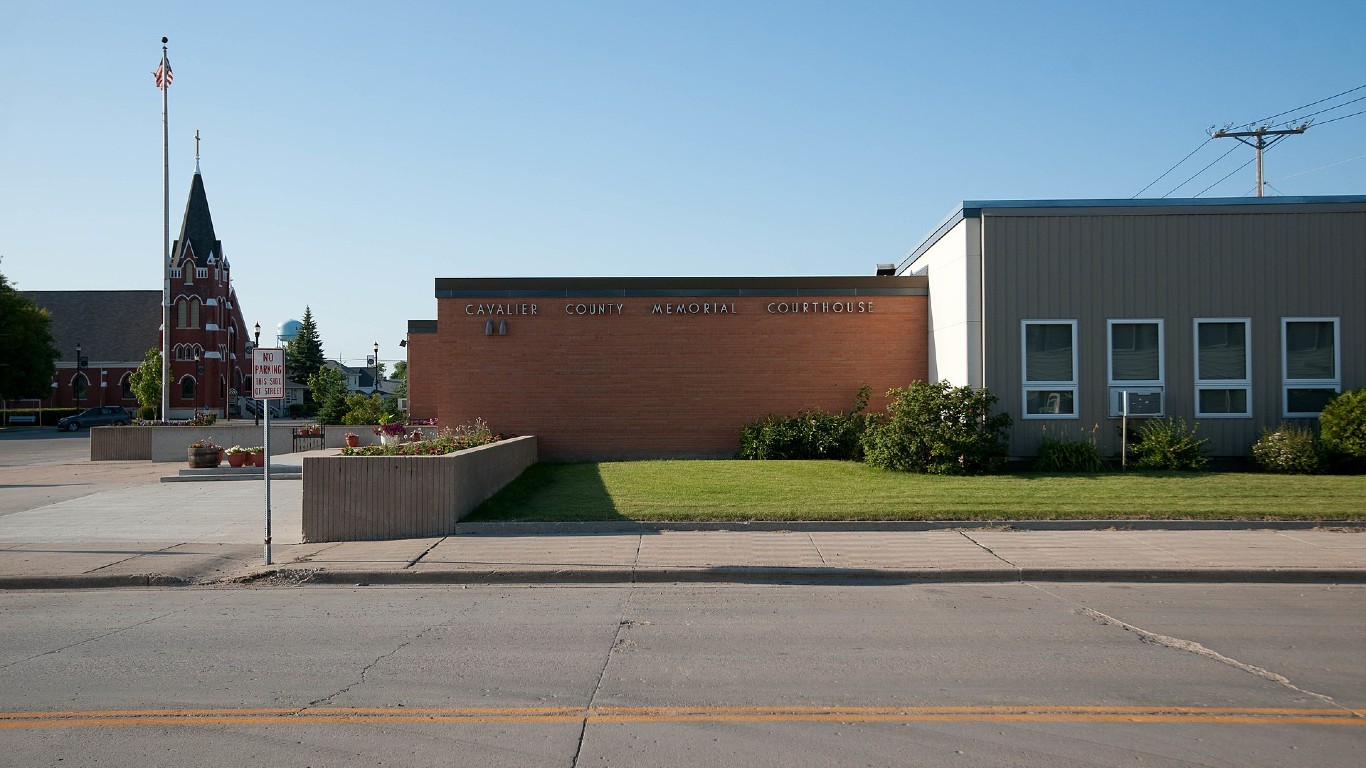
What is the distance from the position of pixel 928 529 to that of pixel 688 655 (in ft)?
21.9

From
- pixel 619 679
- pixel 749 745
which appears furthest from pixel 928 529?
pixel 749 745

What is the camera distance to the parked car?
62469 millimetres

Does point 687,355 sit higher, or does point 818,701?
point 687,355

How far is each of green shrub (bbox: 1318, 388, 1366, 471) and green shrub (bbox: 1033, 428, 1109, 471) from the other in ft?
12.3

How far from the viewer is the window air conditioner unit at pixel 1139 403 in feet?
56.9

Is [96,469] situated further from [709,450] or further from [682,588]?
[682,588]

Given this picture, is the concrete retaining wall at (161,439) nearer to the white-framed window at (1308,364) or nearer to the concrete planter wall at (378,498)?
the concrete planter wall at (378,498)

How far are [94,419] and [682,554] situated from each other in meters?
66.3

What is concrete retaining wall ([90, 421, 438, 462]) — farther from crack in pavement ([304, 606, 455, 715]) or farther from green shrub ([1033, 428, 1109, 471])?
crack in pavement ([304, 606, 455, 715])

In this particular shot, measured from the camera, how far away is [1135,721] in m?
5.59

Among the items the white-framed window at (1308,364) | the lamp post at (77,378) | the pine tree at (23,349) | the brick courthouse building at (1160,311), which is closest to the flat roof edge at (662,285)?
the brick courthouse building at (1160,311)

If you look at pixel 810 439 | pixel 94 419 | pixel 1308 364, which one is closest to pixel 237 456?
pixel 810 439

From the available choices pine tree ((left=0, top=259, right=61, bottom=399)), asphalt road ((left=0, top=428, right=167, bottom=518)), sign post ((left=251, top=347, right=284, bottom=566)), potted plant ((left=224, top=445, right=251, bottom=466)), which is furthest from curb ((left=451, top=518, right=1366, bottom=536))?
pine tree ((left=0, top=259, right=61, bottom=399))

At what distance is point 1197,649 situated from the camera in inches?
287
